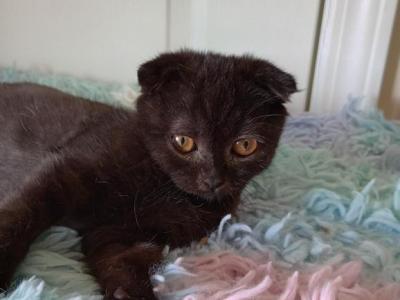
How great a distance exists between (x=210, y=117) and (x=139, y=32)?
39.9 inches

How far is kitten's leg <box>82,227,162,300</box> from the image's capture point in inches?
27.9

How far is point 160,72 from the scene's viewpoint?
0.85m

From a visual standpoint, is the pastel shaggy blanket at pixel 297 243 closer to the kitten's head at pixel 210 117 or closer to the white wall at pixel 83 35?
the kitten's head at pixel 210 117

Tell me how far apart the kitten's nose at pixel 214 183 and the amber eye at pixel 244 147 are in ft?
0.21

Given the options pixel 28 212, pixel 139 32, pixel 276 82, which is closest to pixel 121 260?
pixel 28 212

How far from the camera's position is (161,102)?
0.89 metres

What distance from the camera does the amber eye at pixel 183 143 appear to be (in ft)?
2.79

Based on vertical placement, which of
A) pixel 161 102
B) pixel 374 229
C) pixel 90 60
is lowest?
pixel 374 229

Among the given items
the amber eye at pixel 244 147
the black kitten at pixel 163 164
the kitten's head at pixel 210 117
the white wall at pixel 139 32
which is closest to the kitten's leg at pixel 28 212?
the black kitten at pixel 163 164

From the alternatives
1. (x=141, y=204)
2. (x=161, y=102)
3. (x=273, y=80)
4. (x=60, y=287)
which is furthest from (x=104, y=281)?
(x=273, y=80)

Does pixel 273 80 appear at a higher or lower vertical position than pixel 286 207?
higher

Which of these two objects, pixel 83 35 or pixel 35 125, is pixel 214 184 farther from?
pixel 83 35

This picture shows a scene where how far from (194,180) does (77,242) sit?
0.73 ft

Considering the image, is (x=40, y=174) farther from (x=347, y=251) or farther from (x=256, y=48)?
(x=256, y=48)
